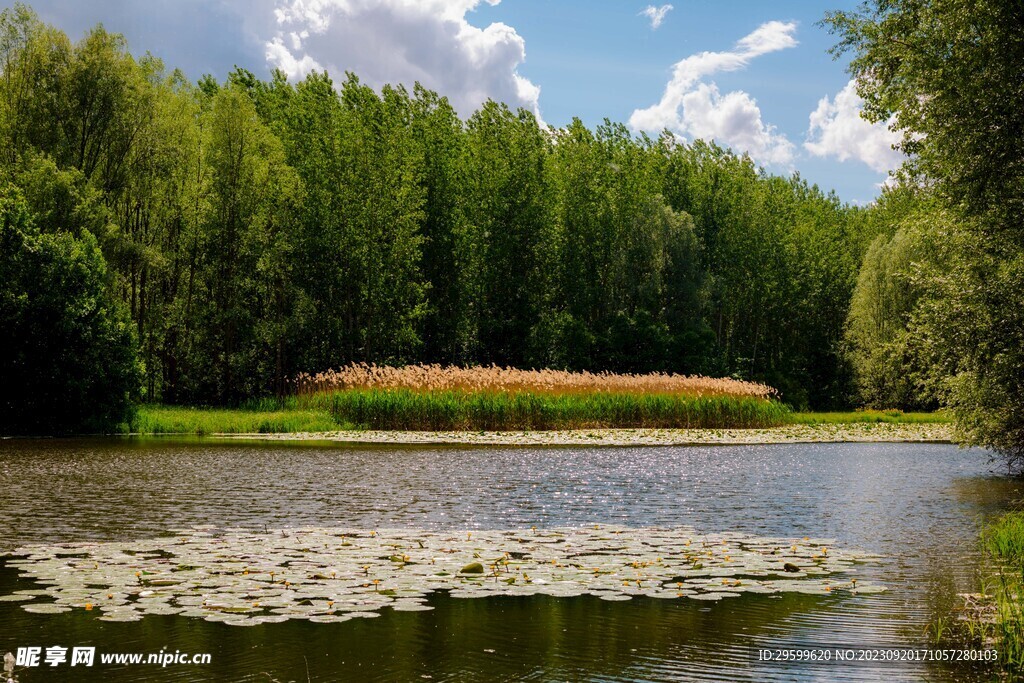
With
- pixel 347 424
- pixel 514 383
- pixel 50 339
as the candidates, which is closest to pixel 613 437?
pixel 514 383

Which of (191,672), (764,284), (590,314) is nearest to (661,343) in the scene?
(590,314)

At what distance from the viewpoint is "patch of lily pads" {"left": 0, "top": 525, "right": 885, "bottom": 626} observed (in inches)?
327

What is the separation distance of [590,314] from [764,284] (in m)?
17.7

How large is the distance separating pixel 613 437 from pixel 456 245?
26.7 meters

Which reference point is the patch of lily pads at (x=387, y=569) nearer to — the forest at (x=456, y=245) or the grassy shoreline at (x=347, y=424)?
the forest at (x=456, y=245)

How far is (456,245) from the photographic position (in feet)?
178

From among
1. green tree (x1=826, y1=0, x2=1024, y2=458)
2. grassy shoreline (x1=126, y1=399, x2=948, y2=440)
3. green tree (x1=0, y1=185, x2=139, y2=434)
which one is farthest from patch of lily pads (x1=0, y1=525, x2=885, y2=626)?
green tree (x1=0, y1=185, x2=139, y2=434)

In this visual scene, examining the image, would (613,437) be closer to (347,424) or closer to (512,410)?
(512,410)

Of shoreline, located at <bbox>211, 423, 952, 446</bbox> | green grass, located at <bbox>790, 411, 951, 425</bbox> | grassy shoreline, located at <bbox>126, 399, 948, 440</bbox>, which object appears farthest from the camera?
green grass, located at <bbox>790, 411, 951, 425</bbox>

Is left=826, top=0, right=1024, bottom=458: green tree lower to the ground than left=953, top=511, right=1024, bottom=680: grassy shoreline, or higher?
higher

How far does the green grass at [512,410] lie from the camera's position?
32.5m

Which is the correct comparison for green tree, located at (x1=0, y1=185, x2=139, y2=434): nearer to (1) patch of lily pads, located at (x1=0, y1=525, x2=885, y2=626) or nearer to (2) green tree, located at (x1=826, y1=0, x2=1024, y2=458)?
(1) patch of lily pads, located at (x1=0, y1=525, x2=885, y2=626)

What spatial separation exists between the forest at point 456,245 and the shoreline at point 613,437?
422cm

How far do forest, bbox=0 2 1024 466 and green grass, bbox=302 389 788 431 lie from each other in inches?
286
